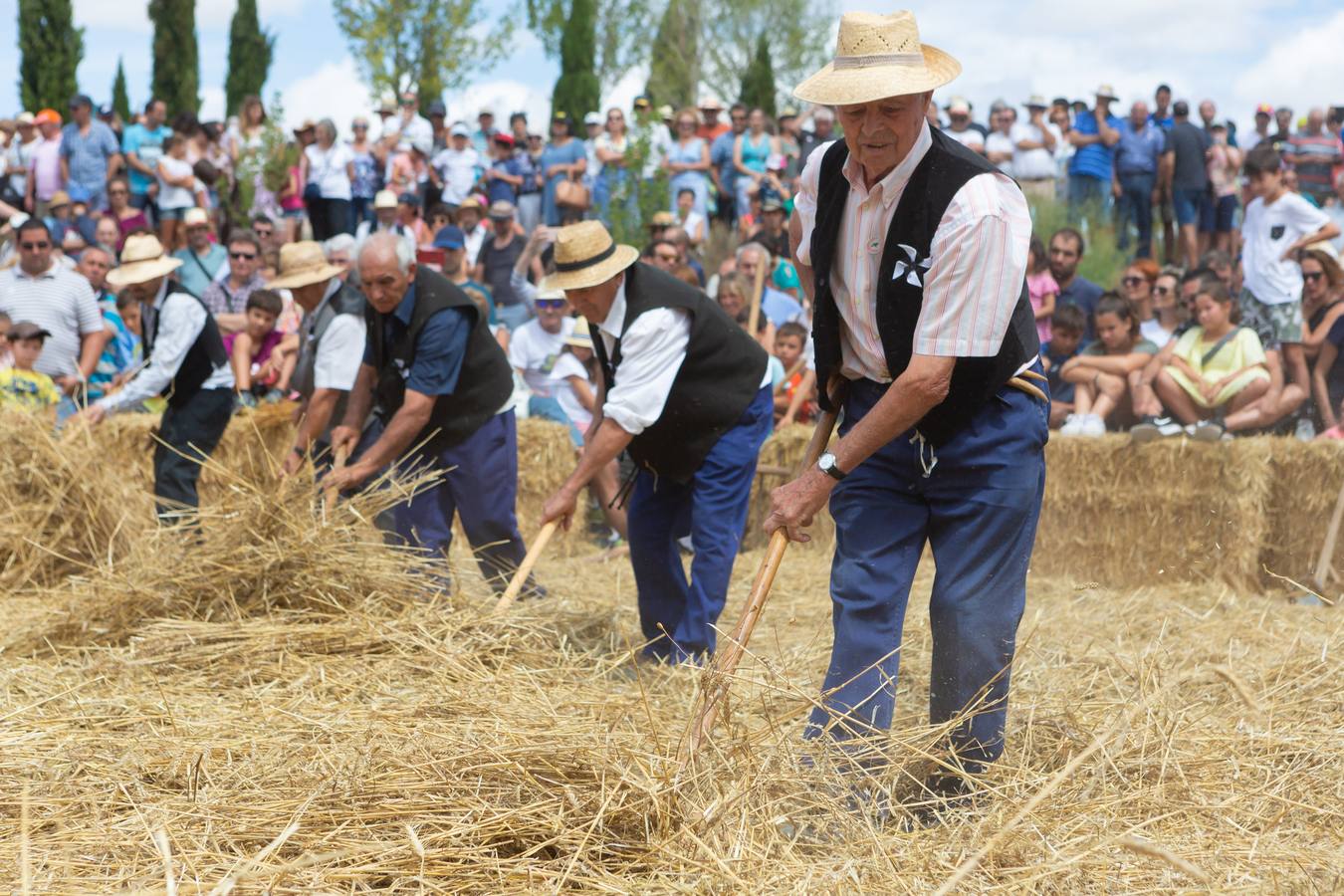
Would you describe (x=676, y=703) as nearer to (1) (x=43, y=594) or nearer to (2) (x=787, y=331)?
(1) (x=43, y=594)

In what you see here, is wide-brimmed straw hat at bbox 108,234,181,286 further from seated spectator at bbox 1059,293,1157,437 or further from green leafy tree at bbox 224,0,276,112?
green leafy tree at bbox 224,0,276,112

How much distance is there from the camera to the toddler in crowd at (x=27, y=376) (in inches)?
313

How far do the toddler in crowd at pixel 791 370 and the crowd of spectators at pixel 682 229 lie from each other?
0.02m

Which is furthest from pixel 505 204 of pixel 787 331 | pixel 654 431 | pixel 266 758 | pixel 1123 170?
pixel 266 758

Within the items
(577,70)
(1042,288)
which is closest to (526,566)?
(1042,288)

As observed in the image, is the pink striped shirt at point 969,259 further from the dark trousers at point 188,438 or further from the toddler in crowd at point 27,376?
the toddler in crowd at point 27,376

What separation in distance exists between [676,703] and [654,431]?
4.11 ft

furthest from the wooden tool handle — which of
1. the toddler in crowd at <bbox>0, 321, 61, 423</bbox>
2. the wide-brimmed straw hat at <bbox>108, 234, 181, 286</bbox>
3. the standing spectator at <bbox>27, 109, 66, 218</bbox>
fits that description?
the standing spectator at <bbox>27, 109, 66, 218</bbox>

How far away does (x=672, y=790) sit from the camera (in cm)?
294

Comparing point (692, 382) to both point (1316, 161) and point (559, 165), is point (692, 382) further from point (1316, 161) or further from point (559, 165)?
point (1316, 161)

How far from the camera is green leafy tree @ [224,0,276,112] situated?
123ft

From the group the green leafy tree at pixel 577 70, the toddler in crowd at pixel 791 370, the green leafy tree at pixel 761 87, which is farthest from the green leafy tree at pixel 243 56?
the toddler in crowd at pixel 791 370

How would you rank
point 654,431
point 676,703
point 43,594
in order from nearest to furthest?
point 676,703, point 654,431, point 43,594

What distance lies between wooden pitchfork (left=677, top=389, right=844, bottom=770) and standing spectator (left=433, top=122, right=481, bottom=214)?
11.4 meters
